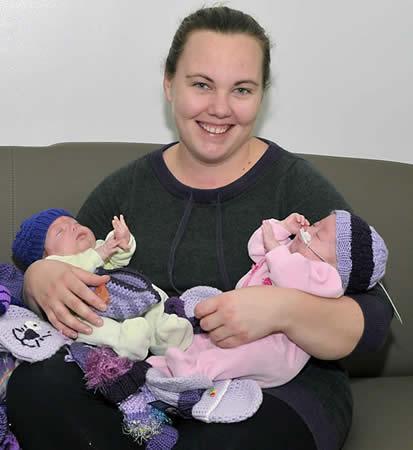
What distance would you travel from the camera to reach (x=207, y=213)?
5.82 feet

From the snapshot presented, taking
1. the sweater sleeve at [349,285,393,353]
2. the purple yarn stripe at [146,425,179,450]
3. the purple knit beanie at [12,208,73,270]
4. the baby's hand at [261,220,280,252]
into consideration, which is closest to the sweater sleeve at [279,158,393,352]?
the sweater sleeve at [349,285,393,353]

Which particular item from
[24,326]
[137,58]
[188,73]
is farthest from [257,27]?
[24,326]

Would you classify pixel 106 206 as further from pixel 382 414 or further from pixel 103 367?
pixel 382 414

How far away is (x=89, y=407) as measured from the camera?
1.39 meters

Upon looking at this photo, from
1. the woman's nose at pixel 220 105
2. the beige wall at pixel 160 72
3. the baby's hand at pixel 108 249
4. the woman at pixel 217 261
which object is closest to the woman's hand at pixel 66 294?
the woman at pixel 217 261

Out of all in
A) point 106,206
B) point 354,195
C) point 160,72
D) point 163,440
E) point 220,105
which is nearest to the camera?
point 163,440

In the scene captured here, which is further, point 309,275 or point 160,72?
point 160,72

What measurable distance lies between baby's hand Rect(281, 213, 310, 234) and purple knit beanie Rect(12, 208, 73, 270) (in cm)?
53

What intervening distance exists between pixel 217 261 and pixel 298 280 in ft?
0.93

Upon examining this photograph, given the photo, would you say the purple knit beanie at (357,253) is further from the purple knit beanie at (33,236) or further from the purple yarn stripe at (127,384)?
the purple knit beanie at (33,236)

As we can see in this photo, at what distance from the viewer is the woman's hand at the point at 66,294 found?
1539mm

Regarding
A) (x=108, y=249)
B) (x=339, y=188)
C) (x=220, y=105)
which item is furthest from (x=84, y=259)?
(x=339, y=188)

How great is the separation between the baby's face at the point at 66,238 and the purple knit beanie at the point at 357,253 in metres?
0.58

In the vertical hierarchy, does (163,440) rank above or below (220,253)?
below
